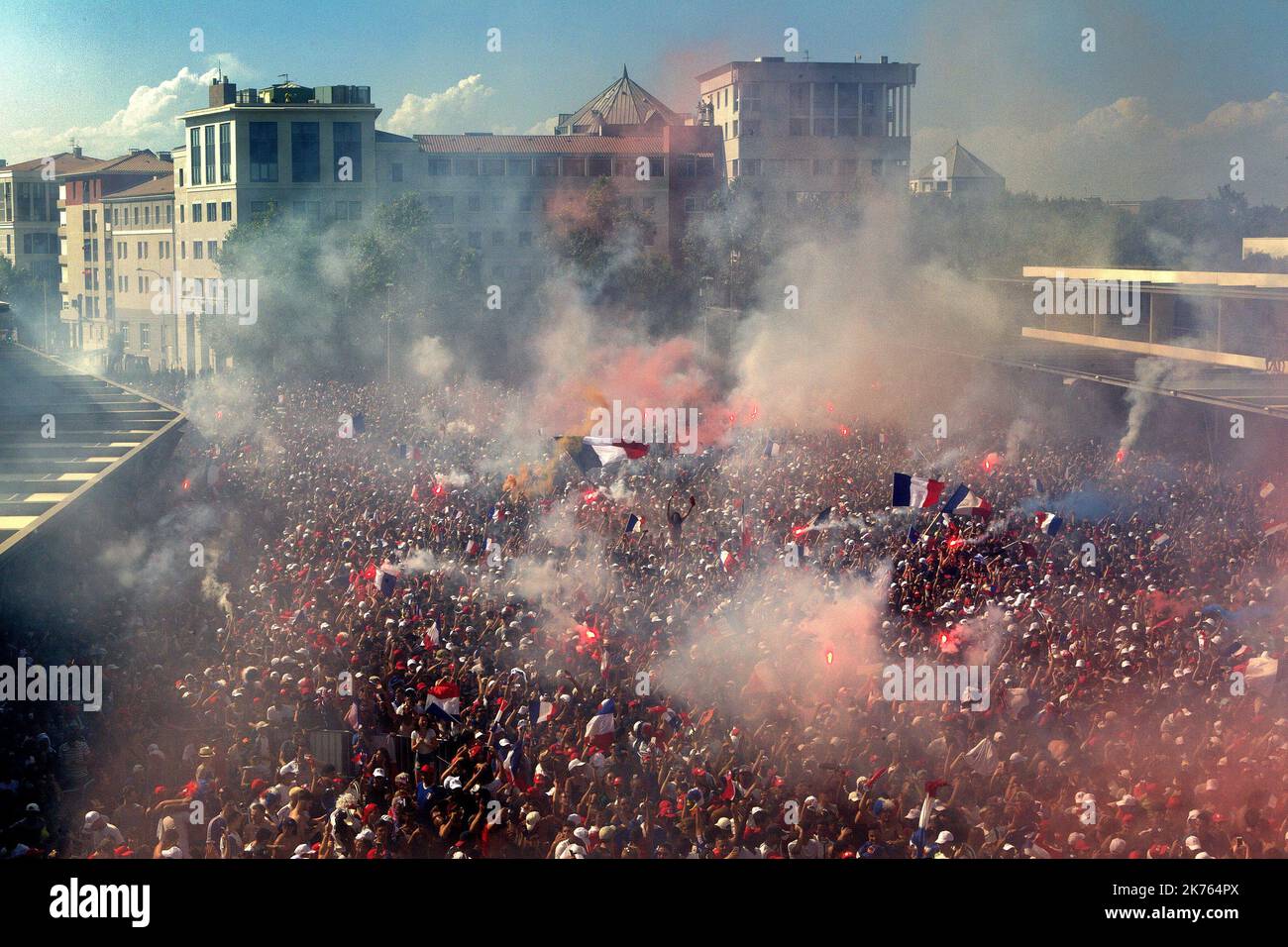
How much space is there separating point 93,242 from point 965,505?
6669 centimetres

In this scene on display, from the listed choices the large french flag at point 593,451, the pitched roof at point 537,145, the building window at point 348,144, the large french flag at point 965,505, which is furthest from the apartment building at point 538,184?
the large french flag at point 965,505

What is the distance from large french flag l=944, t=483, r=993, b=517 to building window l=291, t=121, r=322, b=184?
141 feet

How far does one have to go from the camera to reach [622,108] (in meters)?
74.4

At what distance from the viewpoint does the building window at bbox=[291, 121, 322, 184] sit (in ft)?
179

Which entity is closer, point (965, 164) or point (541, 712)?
point (541, 712)

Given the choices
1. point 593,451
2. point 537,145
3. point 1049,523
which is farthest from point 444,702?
point 537,145

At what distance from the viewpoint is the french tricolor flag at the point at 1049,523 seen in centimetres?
1828

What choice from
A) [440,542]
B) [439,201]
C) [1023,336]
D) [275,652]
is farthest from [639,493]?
[439,201]

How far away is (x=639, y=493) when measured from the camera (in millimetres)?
22531

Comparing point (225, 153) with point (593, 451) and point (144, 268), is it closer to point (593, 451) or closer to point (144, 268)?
point (144, 268)

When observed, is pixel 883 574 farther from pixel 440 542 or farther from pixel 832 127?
pixel 832 127

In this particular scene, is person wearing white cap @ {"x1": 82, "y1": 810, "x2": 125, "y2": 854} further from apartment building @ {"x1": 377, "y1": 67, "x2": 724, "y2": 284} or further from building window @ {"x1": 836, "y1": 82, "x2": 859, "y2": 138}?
apartment building @ {"x1": 377, "y1": 67, "x2": 724, "y2": 284}

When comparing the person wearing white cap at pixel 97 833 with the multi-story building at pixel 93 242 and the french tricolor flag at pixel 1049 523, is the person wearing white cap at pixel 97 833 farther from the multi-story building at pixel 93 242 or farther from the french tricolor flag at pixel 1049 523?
the multi-story building at pixel 93 242
